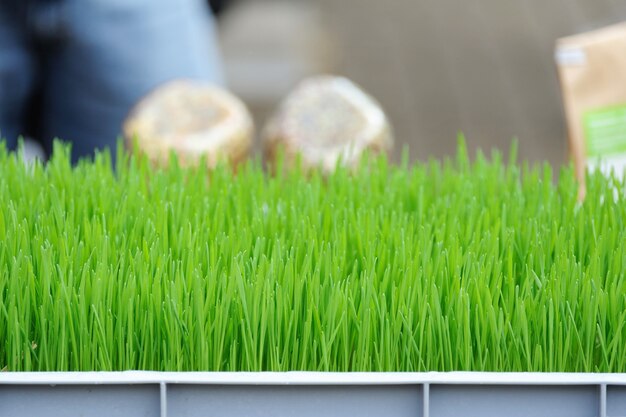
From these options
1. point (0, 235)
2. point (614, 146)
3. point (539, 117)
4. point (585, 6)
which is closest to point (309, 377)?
point (0, 235)

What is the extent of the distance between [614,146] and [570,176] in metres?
0.32

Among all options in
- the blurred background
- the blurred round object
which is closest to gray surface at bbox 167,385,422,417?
the blurred round object

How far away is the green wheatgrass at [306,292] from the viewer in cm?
87

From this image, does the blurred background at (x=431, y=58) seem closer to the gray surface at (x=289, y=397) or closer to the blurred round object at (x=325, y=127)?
the blurred round object at (x=325, y=127)

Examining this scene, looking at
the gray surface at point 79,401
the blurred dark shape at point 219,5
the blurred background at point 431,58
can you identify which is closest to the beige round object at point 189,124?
the gray surface at point 79,401

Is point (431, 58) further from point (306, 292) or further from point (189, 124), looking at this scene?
point (306, 292)

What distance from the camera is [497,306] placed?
0.90 m

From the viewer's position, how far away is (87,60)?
200 cm

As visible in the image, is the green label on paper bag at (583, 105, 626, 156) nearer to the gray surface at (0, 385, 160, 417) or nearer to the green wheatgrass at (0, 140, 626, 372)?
the green wheatgrass at (0, 140, 626, 372)

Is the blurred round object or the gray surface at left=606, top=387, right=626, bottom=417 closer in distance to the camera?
the gray surface at left=606, top=387, right=626, bottom=417

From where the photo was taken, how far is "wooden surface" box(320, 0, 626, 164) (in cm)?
407

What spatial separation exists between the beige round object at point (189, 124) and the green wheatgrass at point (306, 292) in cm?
67

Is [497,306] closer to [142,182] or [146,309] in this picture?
[146,309]

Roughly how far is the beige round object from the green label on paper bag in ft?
1.83
